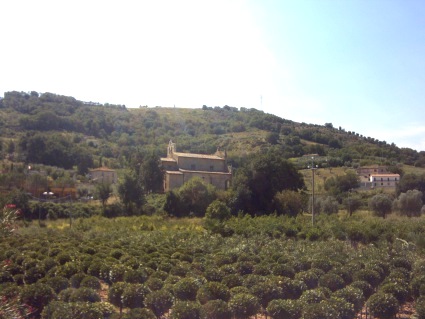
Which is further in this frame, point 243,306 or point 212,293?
point 212,293

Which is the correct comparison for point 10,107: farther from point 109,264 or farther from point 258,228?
point 109,264

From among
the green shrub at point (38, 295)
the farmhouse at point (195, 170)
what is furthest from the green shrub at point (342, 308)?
the farmhouse at point (195, 170)

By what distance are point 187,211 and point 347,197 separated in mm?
19976

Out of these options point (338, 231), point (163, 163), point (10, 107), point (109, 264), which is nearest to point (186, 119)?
point (10, 107)

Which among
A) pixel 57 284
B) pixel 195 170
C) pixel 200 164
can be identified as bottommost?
A: pixel 57 284

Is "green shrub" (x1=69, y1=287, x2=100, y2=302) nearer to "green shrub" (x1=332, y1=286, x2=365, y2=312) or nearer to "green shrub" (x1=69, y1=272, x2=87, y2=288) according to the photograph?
"green shrub" (x1=69, y1=272, x2=87, y2=288)

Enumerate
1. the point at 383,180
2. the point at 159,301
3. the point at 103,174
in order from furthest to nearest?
the point at 103,174, the point at 383,180, the point at 159,301

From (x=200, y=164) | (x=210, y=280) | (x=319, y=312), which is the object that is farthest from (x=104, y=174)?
(x=319, y=312)

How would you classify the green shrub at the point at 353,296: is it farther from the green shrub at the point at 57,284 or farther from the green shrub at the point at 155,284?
the green shrub at the point at 57,284

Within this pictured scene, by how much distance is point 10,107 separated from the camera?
100375 mm

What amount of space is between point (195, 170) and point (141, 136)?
1657 inches

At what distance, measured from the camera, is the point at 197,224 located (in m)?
41.3

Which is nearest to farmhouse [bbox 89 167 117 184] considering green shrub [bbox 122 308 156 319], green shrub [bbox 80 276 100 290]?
green shrub [bbox 80 276 100 290]

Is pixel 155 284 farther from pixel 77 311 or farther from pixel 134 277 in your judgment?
pixel 77 311
